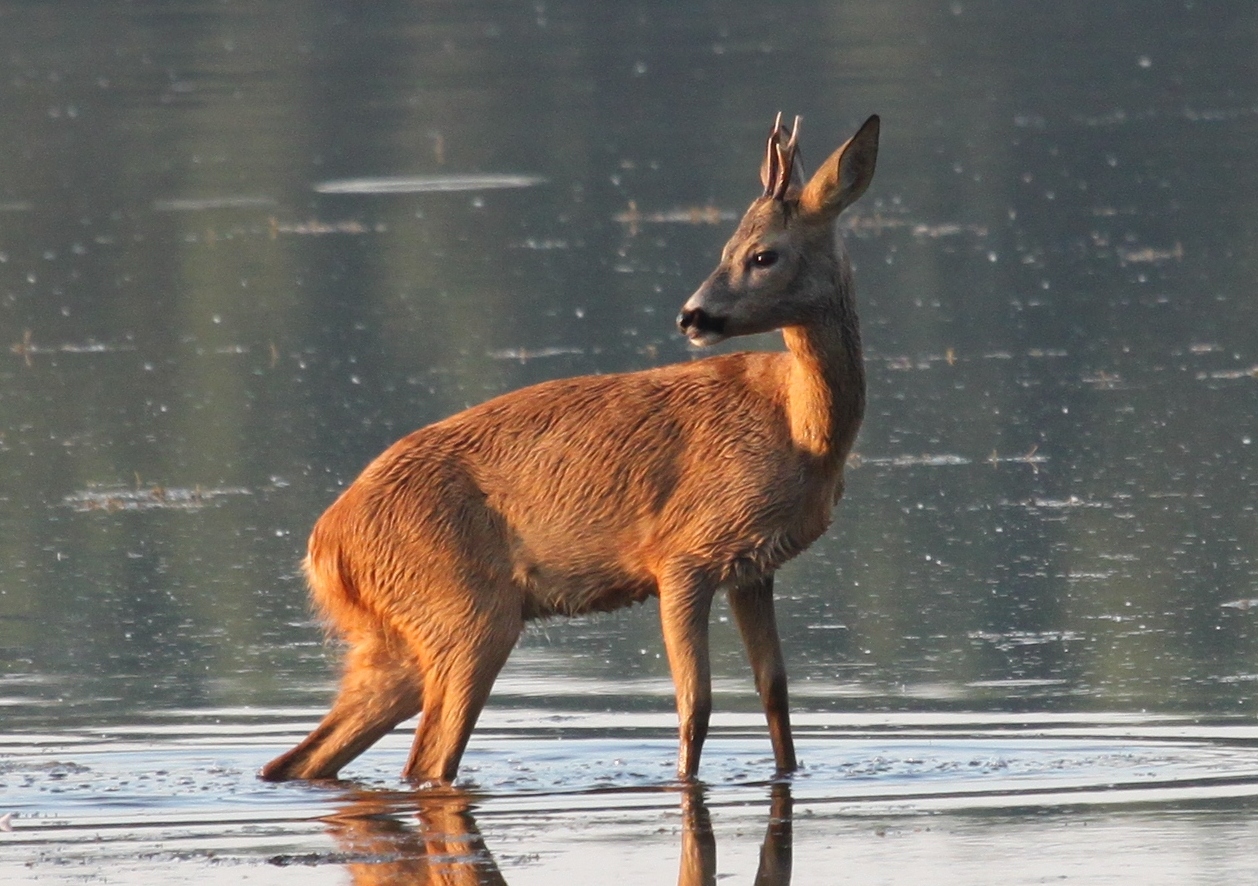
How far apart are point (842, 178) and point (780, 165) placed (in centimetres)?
24

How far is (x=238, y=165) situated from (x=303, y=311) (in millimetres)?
7923

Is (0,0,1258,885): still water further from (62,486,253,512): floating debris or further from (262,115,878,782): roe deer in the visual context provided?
(262,115,878,782): roe deer

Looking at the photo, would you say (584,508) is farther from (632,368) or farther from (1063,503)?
(632,368)

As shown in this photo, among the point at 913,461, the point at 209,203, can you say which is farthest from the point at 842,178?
the point at 209,203

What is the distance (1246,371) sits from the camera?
1548cm

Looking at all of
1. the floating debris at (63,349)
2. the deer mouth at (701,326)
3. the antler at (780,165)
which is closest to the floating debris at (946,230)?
the floating debris at (63,349)

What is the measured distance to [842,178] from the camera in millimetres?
9297

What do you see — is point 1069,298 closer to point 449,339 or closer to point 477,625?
point 449,339

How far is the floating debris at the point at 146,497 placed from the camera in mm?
13461

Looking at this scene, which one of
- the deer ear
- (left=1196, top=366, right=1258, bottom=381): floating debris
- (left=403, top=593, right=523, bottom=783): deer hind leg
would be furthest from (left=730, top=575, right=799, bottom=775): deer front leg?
(left=1196, top=366, right=1258, bottom=381): floating debris

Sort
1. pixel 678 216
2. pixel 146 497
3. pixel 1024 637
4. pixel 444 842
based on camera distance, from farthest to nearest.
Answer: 1. pixel 678 216
2. pixel 146 497
3. pixel 1024 637
4. pixel 444 842

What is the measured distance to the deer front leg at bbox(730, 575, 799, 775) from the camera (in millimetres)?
9227

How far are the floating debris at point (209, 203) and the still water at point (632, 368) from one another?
80mm

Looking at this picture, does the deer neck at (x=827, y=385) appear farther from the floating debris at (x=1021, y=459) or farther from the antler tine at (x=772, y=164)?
the floating debris at (x=1021, y=459)
